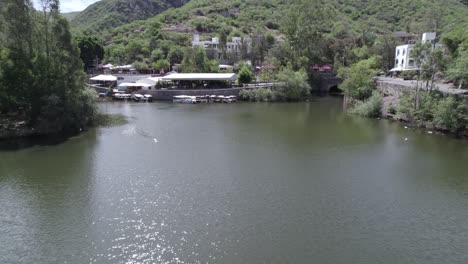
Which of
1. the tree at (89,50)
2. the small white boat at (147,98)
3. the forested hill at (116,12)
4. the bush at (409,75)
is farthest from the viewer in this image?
the forested hill at (116,12)

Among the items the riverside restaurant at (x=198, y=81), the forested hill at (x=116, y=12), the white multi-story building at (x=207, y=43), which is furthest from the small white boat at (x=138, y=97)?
the forested hill at (x=116, y=12)

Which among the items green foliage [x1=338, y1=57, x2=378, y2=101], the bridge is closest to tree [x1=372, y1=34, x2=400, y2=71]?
A: the bridge

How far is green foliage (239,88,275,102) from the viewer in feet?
224

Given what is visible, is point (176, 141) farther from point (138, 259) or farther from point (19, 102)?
point (138, 259)

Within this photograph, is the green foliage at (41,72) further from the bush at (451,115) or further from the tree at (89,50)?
the tree at (89,50)

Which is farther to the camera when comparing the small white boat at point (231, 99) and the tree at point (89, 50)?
the tree at point (89, 50)

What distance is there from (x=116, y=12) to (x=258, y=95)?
444ft

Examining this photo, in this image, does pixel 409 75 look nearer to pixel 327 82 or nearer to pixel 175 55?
pixel 327 82

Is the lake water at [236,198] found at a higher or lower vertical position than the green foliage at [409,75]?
lower

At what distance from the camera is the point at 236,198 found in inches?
960

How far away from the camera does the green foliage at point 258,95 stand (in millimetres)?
68312

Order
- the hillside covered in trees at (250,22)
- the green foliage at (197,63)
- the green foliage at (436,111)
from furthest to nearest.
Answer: the hillside covered in trees at (250,22)
the green foliage at (197,63)
the green foliage at (436,111)

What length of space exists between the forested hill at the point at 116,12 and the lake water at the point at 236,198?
143 m

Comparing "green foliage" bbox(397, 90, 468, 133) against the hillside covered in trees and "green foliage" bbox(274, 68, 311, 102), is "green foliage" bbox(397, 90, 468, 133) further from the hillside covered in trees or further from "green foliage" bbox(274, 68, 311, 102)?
the hillside covered in trees
